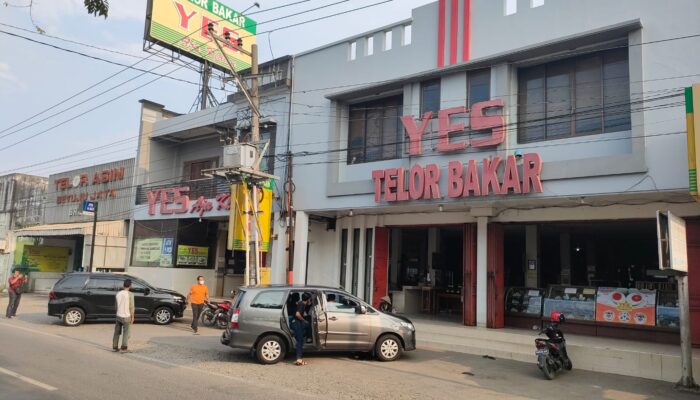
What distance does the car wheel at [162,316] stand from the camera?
688 inches

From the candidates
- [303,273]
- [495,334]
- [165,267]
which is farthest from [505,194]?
[165,267]

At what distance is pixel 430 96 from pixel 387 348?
7.86m

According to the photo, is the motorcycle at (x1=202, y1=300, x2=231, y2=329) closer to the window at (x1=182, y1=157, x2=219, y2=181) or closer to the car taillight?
the car taillight

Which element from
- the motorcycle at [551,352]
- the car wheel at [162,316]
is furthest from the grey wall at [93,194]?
the motorcycle at [551,352]

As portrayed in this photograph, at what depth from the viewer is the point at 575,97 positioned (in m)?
13.6

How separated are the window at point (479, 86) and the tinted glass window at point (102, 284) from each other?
496 inches

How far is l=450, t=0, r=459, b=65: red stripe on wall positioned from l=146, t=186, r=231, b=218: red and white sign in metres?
10.9

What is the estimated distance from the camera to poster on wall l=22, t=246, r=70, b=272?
106 feet

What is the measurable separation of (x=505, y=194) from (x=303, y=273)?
8211 millimetres

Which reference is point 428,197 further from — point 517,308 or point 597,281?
point 597,281

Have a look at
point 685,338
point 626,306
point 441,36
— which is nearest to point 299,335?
point 685,338

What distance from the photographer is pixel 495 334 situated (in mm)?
14242

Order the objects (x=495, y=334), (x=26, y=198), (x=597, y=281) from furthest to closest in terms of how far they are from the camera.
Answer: (x=26, y=198)
(x=597, y=281)
(x=495, y=334)

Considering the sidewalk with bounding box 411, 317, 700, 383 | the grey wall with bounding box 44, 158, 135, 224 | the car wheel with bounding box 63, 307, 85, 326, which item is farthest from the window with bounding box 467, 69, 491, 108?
the grey wall with bounding box 44, 158, 135, 224
